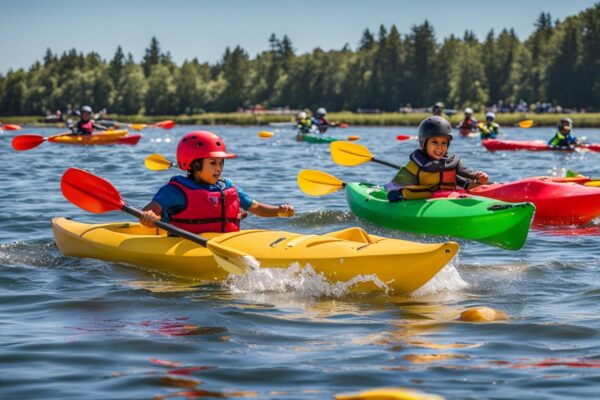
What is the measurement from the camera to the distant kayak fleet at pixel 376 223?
21.8 feet

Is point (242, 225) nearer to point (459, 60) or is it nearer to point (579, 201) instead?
point (579, 201)

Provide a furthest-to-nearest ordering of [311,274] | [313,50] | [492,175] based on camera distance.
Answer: [313,50] < [492,175] < [311,274]

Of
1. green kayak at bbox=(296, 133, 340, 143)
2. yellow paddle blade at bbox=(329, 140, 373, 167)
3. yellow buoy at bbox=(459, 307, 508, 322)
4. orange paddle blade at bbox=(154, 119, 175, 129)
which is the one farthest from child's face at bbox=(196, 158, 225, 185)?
green kayak at bbox=(296, 133, 340, 143)

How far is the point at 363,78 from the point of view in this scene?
315ft

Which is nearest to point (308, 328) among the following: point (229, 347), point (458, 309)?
point (229, 347)

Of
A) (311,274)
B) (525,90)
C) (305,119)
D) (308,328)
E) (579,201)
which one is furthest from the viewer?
(525,90)

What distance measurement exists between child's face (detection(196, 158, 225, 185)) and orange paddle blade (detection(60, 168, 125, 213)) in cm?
92

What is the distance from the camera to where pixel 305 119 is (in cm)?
3203

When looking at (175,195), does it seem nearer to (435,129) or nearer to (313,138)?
(435,129)

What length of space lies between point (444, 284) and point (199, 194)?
6.63 ft

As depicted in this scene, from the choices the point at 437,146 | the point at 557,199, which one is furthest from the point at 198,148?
the point at 557,199

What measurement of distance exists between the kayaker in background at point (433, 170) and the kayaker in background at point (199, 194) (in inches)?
101

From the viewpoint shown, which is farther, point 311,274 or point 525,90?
point 525,90

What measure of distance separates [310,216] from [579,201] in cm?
301
